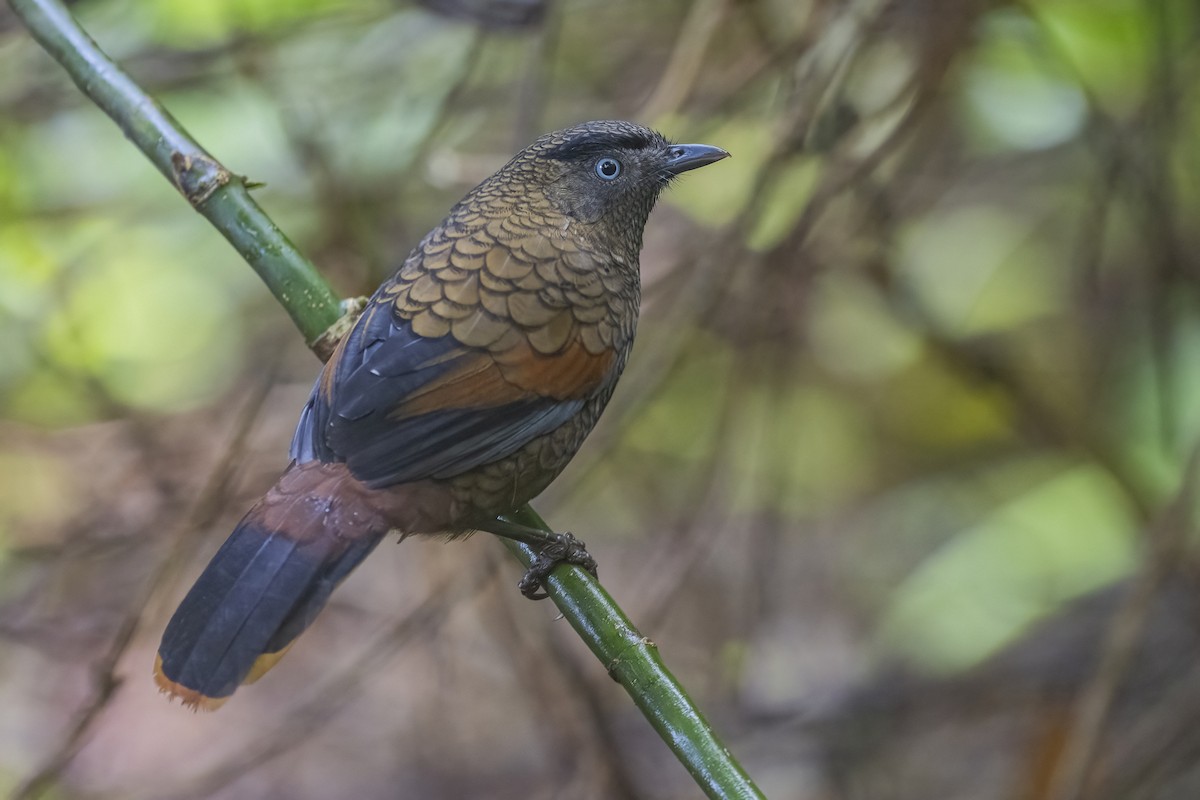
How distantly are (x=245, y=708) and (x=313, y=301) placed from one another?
274 centimetres

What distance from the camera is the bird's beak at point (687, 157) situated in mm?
2506

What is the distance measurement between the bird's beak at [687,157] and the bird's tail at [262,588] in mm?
995

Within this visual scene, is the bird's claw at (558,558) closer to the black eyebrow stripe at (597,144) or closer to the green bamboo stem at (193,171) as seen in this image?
the green bamboo stem at (193,171)

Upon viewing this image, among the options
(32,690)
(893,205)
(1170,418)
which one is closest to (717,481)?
(893,205)

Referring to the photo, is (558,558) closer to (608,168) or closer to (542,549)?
(542,549)

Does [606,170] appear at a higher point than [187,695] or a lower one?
higher

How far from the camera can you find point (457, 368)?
7.15 ft

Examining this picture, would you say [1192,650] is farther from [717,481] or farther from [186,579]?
[186,579]

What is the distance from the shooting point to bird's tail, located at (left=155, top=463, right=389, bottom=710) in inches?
68.1

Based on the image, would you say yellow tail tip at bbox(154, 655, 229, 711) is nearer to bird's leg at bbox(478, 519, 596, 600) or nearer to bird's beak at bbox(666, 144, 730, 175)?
bird's leg at bbox(478, 519, 596, 600)

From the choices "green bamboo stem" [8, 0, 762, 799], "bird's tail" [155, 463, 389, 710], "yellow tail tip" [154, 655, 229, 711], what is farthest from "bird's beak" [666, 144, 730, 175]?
"yellow tail tip" [154, 655, 229, 711]

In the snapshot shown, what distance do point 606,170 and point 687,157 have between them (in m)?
0.17

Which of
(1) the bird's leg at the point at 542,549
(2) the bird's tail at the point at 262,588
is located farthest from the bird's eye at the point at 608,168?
(2) the bird's tail at the point at 262,588

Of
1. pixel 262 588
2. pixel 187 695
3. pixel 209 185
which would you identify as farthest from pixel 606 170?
pixel 187 695
